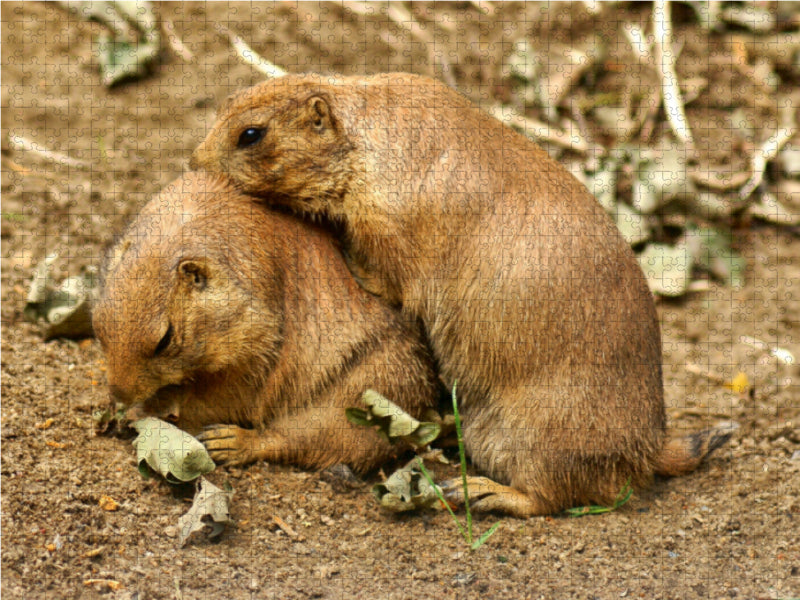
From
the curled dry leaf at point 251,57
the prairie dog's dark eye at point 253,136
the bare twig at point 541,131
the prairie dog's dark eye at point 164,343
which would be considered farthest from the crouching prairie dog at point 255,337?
the bare twig at point 541,131

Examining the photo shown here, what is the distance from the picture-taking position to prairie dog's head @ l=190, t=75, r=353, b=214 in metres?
4.55

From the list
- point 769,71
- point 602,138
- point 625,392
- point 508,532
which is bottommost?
point 508,532

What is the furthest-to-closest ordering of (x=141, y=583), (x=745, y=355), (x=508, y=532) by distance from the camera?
(x=745, y=355) < (x=508, y=532) < (x=141, y=583)

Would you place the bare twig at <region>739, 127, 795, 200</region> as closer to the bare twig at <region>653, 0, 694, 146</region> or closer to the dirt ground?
the dirt ground

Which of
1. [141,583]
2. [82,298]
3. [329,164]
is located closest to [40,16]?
[82,298]

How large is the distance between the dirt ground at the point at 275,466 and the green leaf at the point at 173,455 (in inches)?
4.5

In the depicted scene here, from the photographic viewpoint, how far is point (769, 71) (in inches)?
321

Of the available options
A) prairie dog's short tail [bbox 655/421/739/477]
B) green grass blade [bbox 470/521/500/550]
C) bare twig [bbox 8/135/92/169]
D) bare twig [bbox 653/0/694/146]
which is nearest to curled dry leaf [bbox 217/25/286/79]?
bare twig [bbox 8/135/92/169]

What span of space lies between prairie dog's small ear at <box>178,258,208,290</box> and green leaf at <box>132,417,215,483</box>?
705 millimetres

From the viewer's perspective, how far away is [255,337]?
443cm

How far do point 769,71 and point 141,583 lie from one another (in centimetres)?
688

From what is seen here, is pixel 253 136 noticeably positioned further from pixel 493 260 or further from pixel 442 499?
pixel 442 499

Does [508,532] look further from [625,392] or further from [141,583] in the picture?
[141,583]

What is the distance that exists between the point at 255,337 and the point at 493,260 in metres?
1.18
